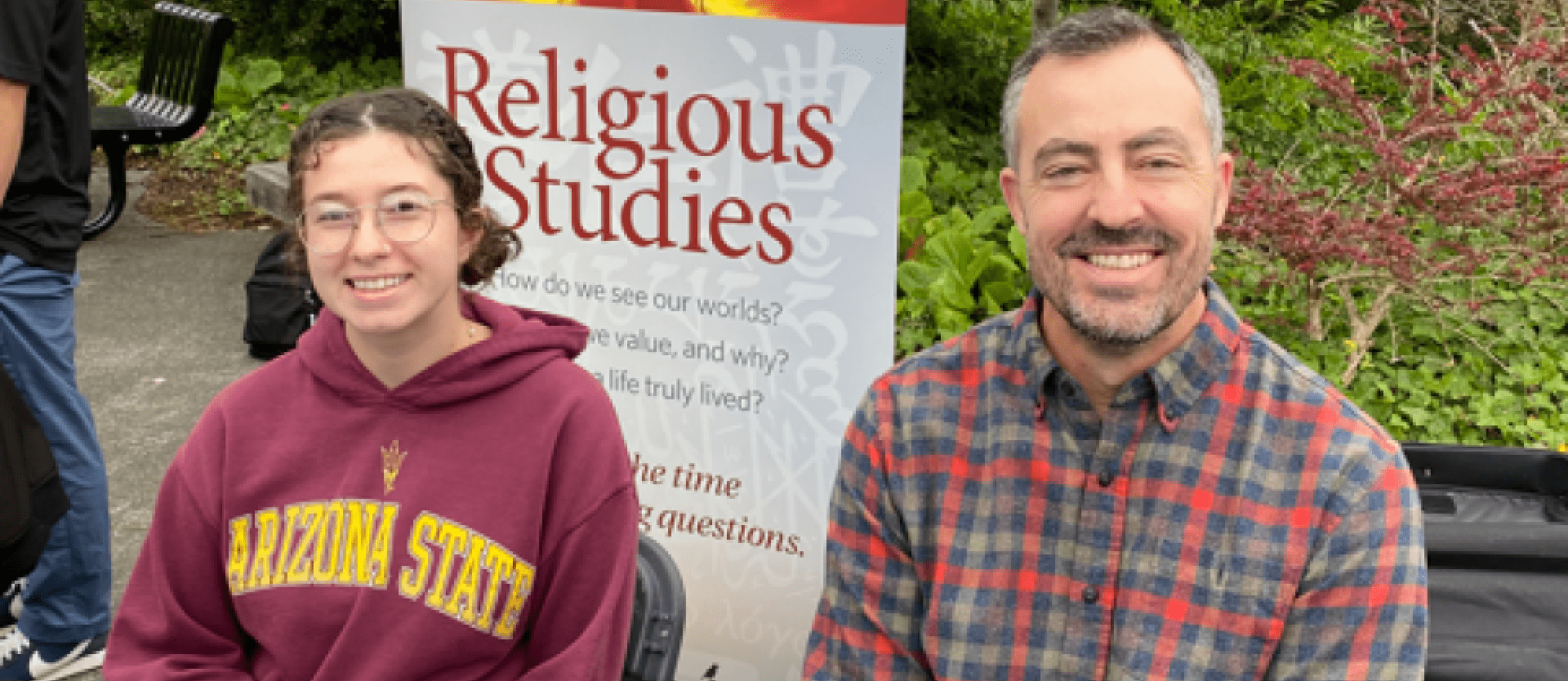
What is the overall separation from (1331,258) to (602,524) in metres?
2.95

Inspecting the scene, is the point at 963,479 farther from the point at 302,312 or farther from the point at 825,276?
the point at 302,312

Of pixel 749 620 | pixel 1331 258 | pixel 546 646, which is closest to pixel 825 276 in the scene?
pixel 749 620

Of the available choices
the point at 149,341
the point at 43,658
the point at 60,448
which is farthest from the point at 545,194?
the point at 149,341

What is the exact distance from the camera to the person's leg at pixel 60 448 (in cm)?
312

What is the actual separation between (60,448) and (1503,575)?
284cm

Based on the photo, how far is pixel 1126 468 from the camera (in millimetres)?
1737

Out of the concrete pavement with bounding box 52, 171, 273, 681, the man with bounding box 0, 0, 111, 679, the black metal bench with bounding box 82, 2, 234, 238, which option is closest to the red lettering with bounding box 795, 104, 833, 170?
the man with bounding box 0, 0, 111, 679

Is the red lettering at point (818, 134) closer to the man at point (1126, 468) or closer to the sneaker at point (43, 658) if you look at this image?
the man at point (1126, 468)

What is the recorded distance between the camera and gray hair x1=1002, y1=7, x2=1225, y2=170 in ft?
5.59

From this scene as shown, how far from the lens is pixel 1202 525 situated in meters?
1.70

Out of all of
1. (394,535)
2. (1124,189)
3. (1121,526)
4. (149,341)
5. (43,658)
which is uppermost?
(1124,189)

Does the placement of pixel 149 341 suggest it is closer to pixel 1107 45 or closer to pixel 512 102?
pixel 512 102

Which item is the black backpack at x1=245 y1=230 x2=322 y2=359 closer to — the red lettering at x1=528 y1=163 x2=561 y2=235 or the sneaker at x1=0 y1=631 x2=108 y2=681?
the sneaker at x1=0 y1=631 x2=108 y2=681

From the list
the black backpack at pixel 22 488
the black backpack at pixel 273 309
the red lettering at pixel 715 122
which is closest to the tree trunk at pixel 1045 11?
the red lettering at pixel 715 122
